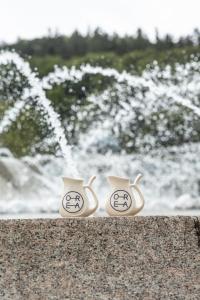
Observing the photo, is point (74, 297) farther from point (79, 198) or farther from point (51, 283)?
point (79, 198)

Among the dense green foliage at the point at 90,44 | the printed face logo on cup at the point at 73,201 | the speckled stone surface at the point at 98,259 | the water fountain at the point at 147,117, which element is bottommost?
the speckled stone surface at the point at 98,259

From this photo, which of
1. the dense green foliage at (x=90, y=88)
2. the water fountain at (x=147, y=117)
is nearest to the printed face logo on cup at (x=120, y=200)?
the dense green foliage at (x=90, y=88)

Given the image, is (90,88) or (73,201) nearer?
(73,201)

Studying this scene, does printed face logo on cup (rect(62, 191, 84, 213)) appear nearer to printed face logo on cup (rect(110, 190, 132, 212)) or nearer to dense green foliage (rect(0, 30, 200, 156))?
printed face logo on cup (rect(110, 190, 132, 212))

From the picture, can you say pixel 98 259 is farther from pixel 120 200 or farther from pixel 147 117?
pixel 147 117

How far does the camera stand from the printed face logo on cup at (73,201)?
1.67 metres

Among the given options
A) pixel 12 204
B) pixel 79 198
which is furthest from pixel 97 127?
pixel 79 198

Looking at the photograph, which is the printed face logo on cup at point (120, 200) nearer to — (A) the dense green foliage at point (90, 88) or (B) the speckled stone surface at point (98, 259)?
(B) the speckled stone surface at point (98, 259)

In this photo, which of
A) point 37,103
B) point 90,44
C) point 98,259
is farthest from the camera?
point 90,44

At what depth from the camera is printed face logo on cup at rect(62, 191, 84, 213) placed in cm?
167

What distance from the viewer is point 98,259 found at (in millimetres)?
1623

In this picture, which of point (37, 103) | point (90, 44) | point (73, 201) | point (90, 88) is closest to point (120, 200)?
point (73, 201)

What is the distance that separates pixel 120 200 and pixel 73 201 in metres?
0.11

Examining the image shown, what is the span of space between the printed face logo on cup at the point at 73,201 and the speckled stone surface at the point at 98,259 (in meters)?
0.05
